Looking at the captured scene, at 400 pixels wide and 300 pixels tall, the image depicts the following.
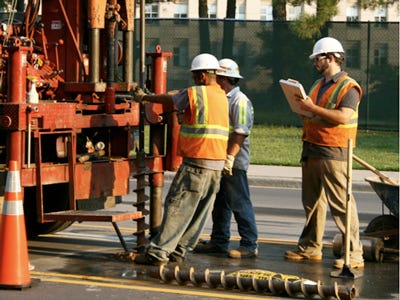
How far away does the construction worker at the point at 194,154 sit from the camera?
10367 millimetres

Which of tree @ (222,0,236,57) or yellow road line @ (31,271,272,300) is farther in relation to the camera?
tree @ (222,0,236,57)

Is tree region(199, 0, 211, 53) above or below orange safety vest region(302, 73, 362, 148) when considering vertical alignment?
above

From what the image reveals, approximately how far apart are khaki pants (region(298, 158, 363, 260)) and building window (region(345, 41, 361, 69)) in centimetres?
1722

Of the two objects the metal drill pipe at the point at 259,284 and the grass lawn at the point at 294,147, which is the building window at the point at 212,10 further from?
the metal drill pipe at the point at 259,284

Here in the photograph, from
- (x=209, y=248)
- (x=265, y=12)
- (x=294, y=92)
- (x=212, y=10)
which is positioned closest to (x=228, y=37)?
(x=209, y=248)

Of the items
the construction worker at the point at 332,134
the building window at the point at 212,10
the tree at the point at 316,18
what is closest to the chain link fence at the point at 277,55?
the tree at the point at 316,18

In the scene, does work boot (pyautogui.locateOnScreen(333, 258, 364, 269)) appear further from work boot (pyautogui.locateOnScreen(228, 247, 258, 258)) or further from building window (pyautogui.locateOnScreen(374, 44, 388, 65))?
building window (pyautogui.locateOnScreen(374, 44, 388, 65))

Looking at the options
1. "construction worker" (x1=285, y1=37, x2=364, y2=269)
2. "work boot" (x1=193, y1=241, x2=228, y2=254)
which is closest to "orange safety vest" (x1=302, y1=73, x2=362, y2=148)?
"construction worker" (x1=285, y1=37, x2=364, y2=269)

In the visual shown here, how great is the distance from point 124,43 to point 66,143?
173cm

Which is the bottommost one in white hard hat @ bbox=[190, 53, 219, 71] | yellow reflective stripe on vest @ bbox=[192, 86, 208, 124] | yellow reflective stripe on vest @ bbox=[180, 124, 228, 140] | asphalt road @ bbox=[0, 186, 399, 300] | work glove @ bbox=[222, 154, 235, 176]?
asphalt road @ bbox=[0, 186, 399, 300]

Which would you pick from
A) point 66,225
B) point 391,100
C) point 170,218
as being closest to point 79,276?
point 170,218

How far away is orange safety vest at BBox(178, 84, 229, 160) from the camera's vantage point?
34.1 ft

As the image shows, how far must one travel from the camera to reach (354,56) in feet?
91.5

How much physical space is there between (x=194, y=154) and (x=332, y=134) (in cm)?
124
